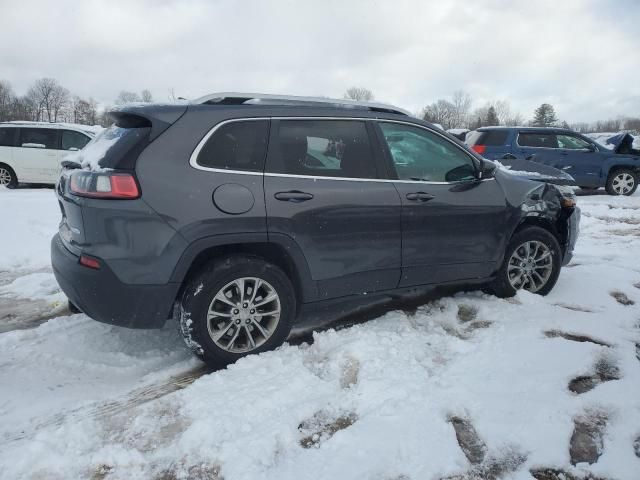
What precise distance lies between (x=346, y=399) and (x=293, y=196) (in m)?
1.32

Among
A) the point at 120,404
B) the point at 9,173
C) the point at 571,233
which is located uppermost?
the point at 9,173

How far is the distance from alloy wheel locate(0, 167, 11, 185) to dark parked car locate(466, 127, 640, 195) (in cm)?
1191

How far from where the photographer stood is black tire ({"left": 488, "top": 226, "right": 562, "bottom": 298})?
13.7ft

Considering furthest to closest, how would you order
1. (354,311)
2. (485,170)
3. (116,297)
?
(354,311)
(485,170)
(116,297)

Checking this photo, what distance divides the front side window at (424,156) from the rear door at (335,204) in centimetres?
22

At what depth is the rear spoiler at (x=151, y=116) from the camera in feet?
9.42

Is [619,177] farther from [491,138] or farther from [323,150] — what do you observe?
[323,150]

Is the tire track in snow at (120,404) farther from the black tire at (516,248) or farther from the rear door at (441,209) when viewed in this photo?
the black tire at (516,248)

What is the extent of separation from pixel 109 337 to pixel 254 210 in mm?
1600

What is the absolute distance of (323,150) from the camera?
10.9 feet

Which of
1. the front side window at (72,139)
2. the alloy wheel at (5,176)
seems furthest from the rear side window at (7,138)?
the front side window at (72,139)

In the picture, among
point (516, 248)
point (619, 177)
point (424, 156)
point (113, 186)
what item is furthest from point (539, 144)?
point (113, 186)

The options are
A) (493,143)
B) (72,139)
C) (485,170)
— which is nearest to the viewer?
(485,170)

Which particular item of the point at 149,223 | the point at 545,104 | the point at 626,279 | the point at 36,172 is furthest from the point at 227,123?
the point at 545,104
